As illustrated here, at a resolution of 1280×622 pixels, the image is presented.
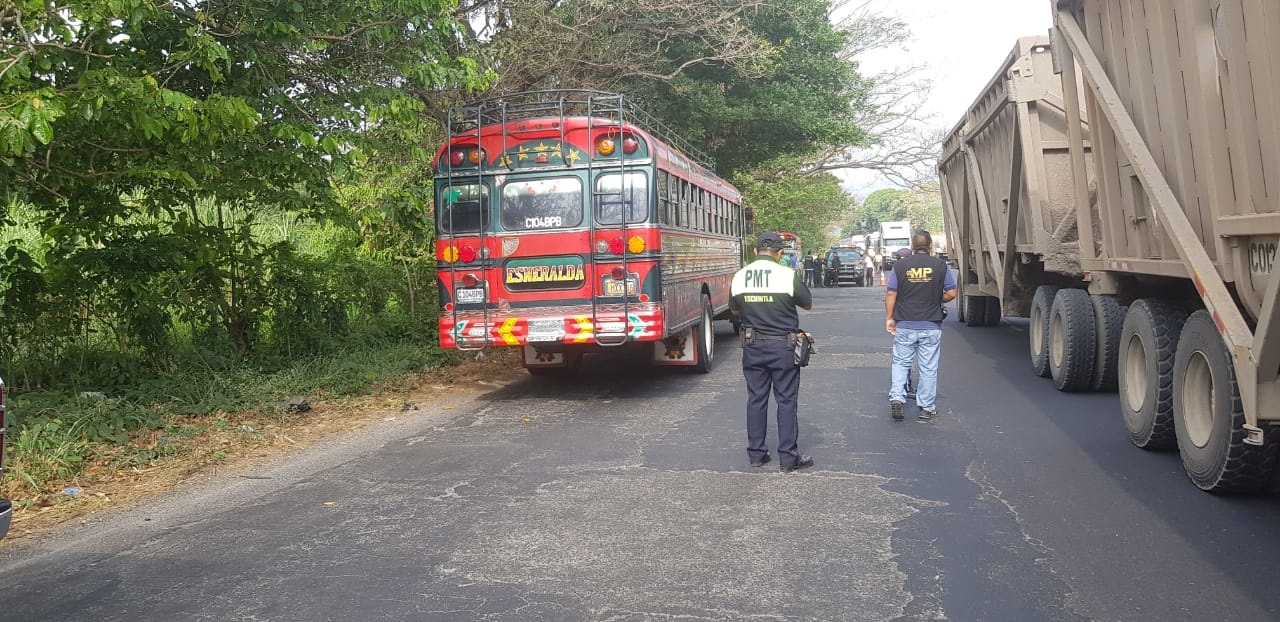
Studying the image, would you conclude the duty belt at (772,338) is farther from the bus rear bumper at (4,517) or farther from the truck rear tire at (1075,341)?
the bus rear bumper at (4,517)

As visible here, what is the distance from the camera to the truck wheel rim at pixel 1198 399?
19.7ft

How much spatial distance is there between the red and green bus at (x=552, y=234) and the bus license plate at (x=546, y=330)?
0.01m

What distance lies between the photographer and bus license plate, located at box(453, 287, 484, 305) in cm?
1021

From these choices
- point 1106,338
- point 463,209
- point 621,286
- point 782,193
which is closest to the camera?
point 1106,338

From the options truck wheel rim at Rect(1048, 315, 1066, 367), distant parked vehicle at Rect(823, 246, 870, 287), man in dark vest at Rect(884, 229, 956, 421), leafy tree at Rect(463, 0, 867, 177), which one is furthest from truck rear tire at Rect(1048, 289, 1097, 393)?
distant parked vehicle at Rect(823, 246, 870, 287)

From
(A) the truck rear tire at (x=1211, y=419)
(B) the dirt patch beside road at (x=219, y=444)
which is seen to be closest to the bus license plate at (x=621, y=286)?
(B) the dirt patch beside road at (x=219, y=444)

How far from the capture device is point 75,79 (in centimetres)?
785

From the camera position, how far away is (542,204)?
10188 mm

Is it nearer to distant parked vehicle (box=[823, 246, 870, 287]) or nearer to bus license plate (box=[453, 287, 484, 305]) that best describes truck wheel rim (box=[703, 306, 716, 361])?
bus license plate (box=[453, 287, 484, 305])

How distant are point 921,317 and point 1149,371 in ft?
7.08

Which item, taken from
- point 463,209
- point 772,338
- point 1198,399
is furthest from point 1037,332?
point 463,209

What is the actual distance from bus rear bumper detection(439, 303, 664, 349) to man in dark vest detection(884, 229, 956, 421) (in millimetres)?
2400

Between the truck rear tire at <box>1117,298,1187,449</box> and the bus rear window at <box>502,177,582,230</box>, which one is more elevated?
the bus rear window at <box>502,177,582,230</box>

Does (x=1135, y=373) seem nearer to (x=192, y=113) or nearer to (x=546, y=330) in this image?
(x=546, y=330)
